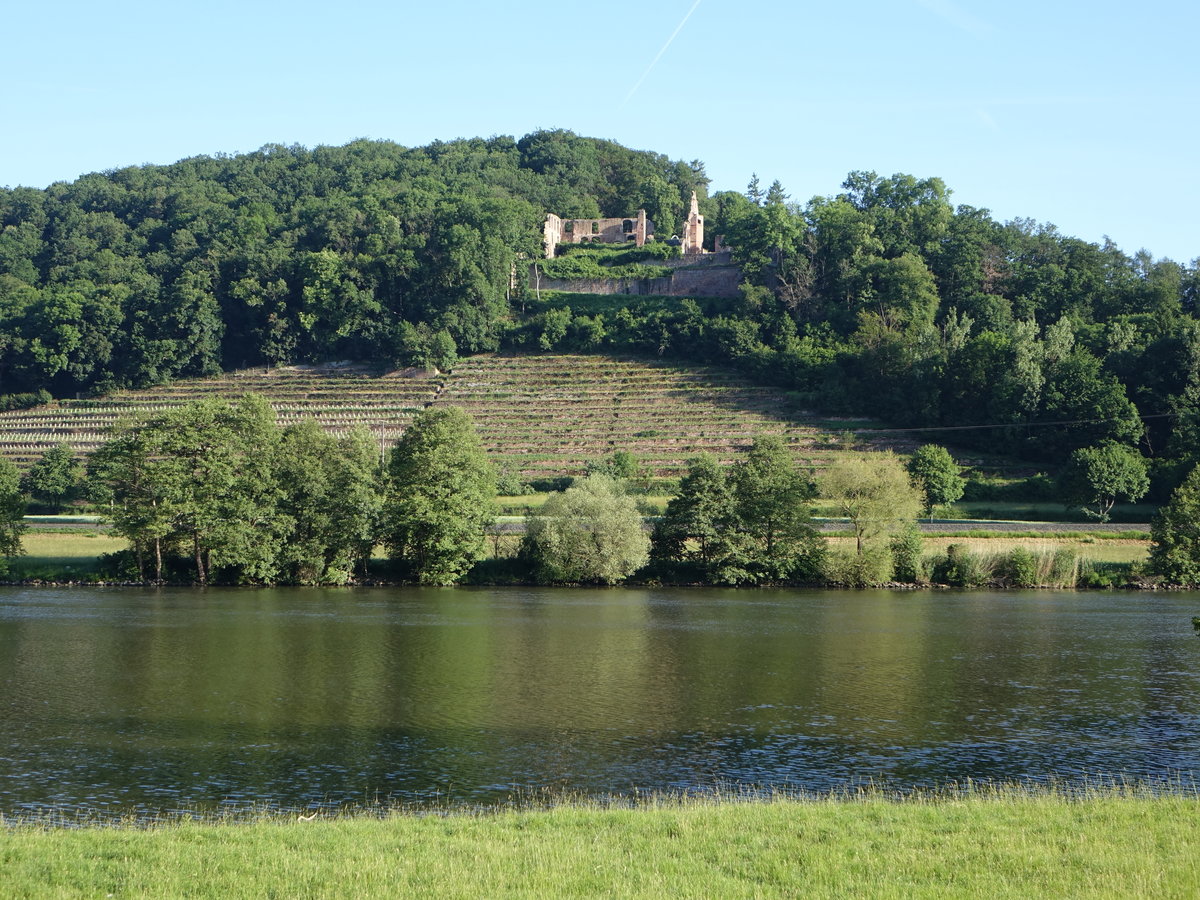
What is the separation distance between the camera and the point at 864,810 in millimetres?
19359

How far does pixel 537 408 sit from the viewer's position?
105 metres

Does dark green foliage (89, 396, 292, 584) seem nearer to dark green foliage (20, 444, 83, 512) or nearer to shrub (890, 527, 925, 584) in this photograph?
dark green foliage (20, 444, 83, 512)

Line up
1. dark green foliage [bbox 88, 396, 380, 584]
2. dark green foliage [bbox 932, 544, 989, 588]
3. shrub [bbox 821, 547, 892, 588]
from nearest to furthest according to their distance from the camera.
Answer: dark green foliage [bbox 88, 396, 380, 584], dark green foliage [bbox 932, 544, 989, 588], shrub [bbox 821, 547, 892, 588]

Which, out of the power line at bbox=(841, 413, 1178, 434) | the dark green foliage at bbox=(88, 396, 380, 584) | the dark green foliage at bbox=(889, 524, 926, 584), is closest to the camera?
the dark green foliage at bbox=(88, 396, 380, 584)

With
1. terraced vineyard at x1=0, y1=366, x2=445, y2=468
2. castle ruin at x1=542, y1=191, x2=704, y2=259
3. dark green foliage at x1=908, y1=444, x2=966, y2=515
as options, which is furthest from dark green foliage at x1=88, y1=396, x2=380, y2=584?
castle ruin at x1=542, y1=191, x2=704, y2=259

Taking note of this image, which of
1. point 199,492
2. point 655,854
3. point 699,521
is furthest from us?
point 699,521

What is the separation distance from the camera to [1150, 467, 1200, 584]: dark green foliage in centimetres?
6156

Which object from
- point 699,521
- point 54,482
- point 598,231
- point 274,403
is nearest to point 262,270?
point 274,403

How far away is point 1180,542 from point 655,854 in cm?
5487

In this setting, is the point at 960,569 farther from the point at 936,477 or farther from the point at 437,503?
the point at 437,503

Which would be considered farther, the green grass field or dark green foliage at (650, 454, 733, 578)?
dark green foliage at (650, 454, 733, 578)

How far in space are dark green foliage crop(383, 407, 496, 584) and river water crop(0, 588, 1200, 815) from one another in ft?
29.3

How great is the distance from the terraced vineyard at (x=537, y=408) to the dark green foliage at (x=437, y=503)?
72.0ft

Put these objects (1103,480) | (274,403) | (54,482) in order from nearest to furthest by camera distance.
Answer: (1103,480), (54,482), (274,403)
